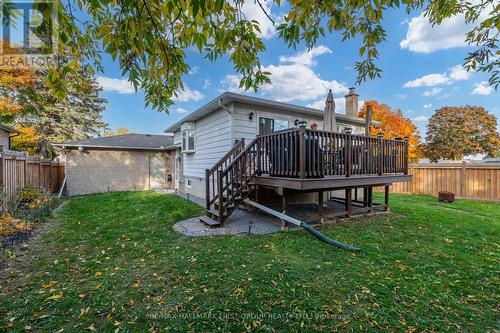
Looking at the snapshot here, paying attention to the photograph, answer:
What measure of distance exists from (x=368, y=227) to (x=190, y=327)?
5144 mm

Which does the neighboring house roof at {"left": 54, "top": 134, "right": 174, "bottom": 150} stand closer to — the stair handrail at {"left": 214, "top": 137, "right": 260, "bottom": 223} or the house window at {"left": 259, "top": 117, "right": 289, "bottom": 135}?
the house window at {"left": 259, "top": 117, "right": 289, "bottom": 135}

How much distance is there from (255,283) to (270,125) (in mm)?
6384

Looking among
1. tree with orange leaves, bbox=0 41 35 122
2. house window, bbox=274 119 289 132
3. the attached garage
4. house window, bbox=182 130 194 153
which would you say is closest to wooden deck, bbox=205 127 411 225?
house window, bbox=274 119 289 132

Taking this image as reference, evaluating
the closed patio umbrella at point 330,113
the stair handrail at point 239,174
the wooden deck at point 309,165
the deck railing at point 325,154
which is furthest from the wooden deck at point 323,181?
the closed patio umbrella at point 330,113

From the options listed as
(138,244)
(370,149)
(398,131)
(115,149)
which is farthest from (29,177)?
(398,131)

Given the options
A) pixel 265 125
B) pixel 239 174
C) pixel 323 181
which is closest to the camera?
pixel 323 181

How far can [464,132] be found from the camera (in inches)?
851

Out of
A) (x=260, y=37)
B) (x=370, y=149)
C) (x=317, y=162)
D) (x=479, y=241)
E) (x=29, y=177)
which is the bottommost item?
(x=479, y=241)

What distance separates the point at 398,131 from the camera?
20.9 metres

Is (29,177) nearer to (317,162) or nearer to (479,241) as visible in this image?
(317,162)

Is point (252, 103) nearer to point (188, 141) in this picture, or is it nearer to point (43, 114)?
point (188, 141)

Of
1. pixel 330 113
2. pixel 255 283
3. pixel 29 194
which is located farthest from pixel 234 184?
pixel 29 194

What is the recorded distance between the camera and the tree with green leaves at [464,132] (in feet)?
69.8

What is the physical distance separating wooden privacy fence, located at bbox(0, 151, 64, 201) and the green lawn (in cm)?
372
